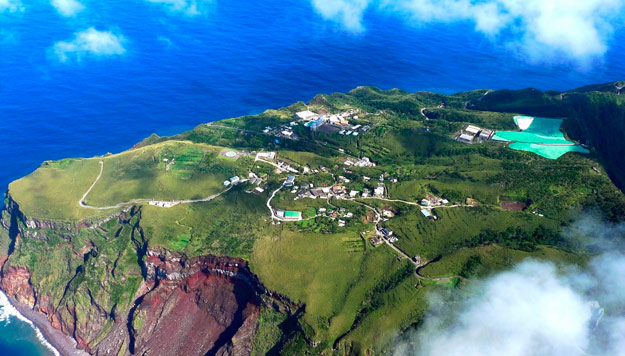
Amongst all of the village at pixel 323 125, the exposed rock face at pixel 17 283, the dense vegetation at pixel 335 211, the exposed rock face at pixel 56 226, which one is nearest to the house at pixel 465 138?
the dense vegetation at pixel 335 211

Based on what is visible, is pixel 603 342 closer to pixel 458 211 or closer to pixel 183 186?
pixel 458 211

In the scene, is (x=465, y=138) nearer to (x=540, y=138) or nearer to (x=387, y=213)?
(x=540, y=138)

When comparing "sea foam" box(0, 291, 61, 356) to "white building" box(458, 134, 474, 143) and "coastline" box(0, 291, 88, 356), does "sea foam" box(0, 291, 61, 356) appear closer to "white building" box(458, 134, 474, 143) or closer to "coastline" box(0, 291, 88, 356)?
"coastline" box(0, 291, 88, 356)

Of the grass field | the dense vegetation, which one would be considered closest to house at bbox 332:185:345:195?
the dense vegetation

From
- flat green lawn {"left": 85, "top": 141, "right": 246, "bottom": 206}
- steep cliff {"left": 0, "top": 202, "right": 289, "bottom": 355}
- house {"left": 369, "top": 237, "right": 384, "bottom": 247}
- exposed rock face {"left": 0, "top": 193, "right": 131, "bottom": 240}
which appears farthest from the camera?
flat green lawn {"left": 85, "top": 141, "right": 246, "bottom": 206}

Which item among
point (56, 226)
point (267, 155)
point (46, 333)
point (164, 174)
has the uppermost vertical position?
point (267, 155)

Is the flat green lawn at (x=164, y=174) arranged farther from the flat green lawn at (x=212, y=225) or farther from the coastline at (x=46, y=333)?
the coastline at (x=46, y=333)

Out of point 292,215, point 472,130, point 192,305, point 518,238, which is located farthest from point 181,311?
point 472,130

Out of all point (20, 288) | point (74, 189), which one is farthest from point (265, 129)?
point (20, 288)

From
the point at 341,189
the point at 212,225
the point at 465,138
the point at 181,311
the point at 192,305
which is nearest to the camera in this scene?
the point at 181,311
